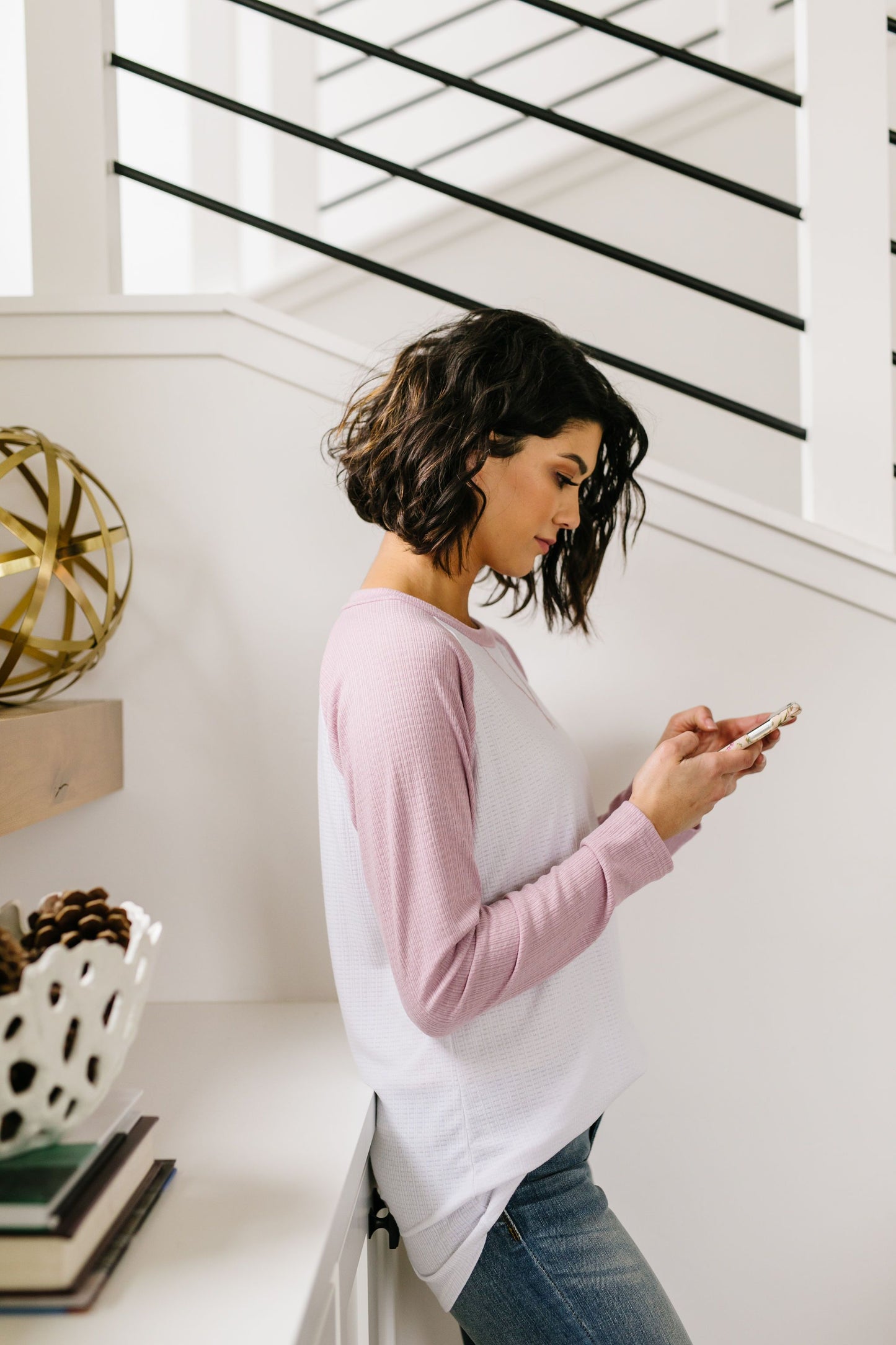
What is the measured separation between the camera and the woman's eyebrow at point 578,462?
914 mm

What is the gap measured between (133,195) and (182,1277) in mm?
2486

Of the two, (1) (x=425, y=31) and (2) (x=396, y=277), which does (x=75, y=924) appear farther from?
(1) (x=425, y=31)

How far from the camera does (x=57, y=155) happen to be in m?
1.16

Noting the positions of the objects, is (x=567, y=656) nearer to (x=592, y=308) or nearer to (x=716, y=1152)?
(x=716, y=1152)

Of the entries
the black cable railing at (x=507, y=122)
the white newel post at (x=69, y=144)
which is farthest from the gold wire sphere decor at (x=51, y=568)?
the black cable railing at (x=507, y=122)

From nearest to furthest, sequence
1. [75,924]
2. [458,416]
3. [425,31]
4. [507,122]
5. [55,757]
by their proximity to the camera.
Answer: [75,924] → [458,416] → [55,757] → [425,31] → [507,122]

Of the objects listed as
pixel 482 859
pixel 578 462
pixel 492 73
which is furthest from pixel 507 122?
pixel 482 859

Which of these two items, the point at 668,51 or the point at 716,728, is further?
the point at 668,51

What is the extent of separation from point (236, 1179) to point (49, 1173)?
204mm

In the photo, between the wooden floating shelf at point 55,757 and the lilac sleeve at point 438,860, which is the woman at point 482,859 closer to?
the lilac sleeve at point 438,860

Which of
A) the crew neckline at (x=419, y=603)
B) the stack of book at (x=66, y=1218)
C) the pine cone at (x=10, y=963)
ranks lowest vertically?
the stack of book at (x=66, y=1218)

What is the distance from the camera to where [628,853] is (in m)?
0.81

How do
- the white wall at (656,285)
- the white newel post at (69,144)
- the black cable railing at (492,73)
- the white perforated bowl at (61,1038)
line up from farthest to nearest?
the black cable railing at (492,73), the white wall at (656,285), the white newel post at (69,144), the white perforated bowl at (61,1038)

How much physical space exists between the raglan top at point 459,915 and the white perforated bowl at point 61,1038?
230 mm
